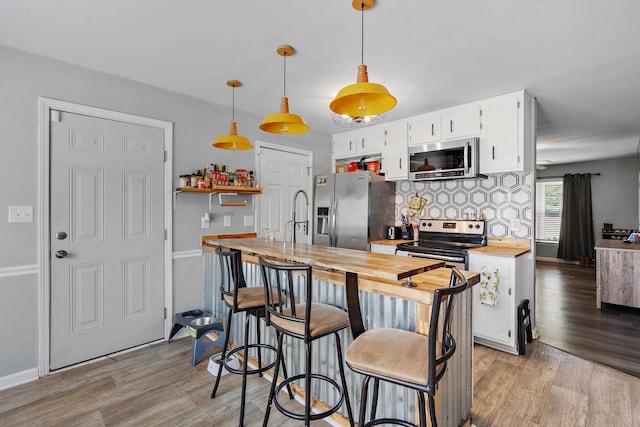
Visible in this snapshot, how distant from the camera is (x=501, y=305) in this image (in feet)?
9.66

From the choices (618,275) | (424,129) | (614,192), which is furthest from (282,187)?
(614,192)

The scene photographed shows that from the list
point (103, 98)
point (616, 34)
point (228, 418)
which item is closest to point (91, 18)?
point (103, 98)

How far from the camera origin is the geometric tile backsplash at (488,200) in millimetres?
3374

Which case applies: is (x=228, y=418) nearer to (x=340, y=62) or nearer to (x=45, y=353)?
(x=45, y=353)

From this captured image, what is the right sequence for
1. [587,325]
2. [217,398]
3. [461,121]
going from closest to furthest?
[217,398] → [461,121] → [587,325]

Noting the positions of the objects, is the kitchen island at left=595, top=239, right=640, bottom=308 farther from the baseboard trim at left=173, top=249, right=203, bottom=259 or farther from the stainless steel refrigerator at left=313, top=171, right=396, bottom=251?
the baseboard trim at left=173, top=249, right=203, bottom=259

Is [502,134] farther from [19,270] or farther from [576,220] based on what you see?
[576,220]

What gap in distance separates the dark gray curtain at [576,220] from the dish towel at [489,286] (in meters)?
6.10

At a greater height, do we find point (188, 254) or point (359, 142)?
point (359, 142)

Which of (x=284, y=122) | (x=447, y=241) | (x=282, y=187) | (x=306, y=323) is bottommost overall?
(x=306, y=323)

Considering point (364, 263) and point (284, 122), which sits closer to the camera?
point (364, 263)

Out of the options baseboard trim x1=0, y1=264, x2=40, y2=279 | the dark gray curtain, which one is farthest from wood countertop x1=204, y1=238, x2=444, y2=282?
the dark gray curtain

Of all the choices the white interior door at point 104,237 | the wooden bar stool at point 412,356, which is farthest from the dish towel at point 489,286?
the white interior door at point 104,237

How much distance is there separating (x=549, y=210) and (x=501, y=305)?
6.40 metres
